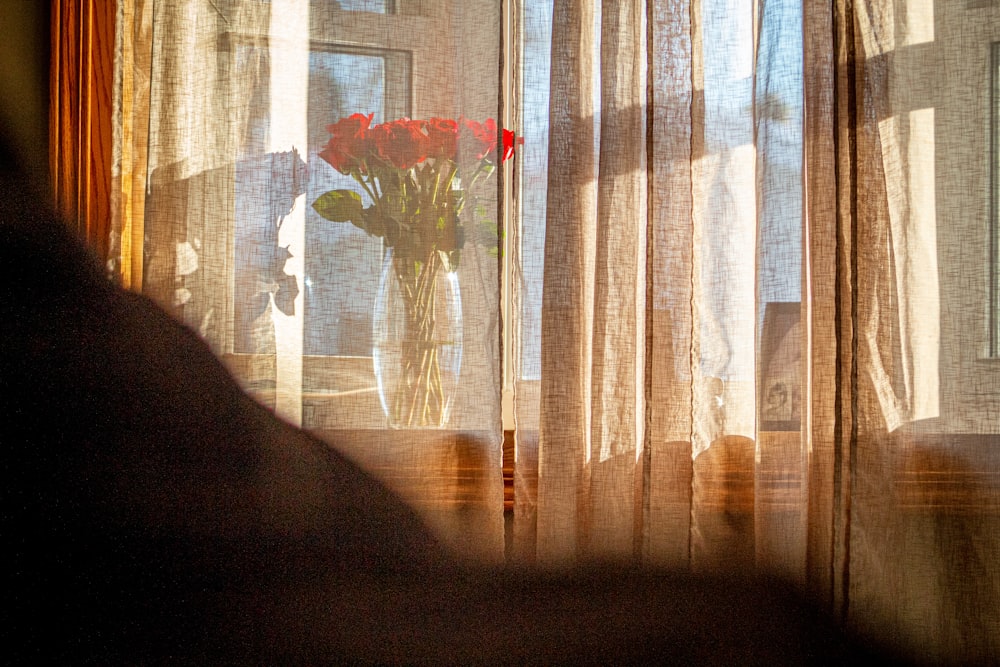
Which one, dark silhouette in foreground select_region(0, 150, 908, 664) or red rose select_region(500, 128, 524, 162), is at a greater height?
red rose select_region(500, 128, 524, 162)

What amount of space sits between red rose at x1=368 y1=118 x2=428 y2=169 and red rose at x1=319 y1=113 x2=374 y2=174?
0.03 m

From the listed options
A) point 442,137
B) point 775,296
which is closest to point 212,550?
point 442,137

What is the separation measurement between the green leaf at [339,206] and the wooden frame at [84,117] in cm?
27

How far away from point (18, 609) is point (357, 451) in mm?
408

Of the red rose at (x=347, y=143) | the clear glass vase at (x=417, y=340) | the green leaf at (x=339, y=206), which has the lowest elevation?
the clear glass vase at (x=417, y=340)

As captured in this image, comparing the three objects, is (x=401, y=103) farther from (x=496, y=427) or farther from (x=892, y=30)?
(x=892, y=30)

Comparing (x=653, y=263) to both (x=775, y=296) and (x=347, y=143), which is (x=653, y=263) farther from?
(x=347, y=143)

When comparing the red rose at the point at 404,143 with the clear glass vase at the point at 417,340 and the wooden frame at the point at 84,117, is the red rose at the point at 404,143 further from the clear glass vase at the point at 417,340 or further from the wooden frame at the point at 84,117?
the wooden frame at the point at 84,117

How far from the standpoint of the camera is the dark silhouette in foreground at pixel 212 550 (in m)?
0.91

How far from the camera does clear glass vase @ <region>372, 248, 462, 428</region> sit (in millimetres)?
1029

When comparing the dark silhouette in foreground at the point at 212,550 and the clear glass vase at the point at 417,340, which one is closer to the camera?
the dark silhouette in foreground at the point at 212,550

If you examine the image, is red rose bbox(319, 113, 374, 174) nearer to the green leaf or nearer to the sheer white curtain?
the green leaf

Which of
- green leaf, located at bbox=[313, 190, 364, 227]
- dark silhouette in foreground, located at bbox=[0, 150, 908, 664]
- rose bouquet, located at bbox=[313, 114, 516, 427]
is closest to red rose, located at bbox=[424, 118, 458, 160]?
rose bouquet, located at bbox=[313, 114, 516, 427]

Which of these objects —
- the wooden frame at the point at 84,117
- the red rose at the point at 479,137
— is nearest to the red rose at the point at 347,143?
the red rose at the point at 479,137
